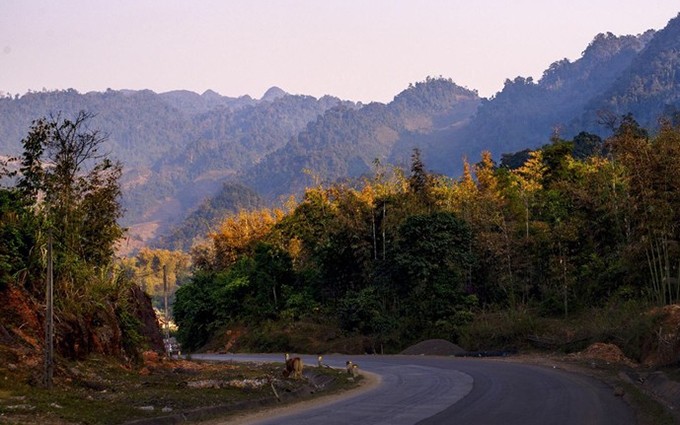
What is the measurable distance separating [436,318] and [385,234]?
9.98 meters

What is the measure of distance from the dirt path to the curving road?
1.50 feet

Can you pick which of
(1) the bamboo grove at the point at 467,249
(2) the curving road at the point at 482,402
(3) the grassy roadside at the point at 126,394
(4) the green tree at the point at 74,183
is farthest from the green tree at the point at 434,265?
(3) the grassy roadside at the point at 126,394

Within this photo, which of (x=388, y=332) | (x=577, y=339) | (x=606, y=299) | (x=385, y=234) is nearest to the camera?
(x=577, y=339)

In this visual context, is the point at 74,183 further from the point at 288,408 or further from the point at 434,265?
the point at 434,265

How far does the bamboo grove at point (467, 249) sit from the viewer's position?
132 ft

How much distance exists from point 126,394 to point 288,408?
4.82 metres

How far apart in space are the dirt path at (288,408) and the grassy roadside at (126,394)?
50 centimetres

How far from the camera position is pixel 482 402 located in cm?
A: 2209

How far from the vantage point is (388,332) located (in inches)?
2292

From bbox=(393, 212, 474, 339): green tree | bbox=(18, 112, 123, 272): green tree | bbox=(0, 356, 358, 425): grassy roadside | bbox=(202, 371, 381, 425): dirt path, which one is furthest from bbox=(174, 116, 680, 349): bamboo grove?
bbox=(18, 112, 123, 272): green tree

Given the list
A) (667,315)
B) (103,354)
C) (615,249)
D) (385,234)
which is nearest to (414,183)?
(385,234)

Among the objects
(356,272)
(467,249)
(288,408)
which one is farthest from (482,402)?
(356,272)

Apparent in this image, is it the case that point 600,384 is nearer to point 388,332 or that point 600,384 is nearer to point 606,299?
point 606,299

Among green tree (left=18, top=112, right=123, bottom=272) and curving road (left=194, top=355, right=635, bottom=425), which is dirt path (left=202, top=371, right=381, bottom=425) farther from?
green tree (left=18, top=112, right=123, bottom=272)
